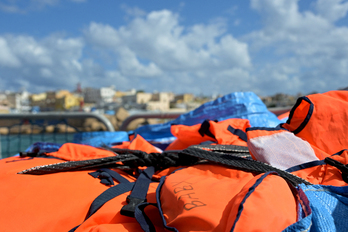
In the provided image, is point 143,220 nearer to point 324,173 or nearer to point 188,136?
point 324,173

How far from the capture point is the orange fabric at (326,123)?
104cm

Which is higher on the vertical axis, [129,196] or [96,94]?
[96,94]

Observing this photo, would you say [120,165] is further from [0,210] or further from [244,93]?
[244,93]

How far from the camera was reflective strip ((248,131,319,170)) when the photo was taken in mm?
891

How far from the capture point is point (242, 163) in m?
0.90

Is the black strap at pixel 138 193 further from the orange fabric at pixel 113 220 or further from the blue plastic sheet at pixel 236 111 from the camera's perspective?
the blue plastic sheet at pixel 236 111

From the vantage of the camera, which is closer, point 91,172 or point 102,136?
point 91,172

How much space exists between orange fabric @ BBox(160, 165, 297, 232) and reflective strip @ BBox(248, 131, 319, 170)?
0.13m

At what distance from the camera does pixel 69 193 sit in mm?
916

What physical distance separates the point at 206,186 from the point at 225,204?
12 cm

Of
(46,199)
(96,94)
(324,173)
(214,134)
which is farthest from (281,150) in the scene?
(96,94)

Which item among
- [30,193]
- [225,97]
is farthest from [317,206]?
[225,97]

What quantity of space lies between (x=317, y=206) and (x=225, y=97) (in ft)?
5.18

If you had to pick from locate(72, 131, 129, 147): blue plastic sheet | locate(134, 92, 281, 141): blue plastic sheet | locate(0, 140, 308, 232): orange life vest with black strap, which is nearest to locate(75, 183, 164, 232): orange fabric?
locate(0, 140, 308, 232): orange life vest with black strap
